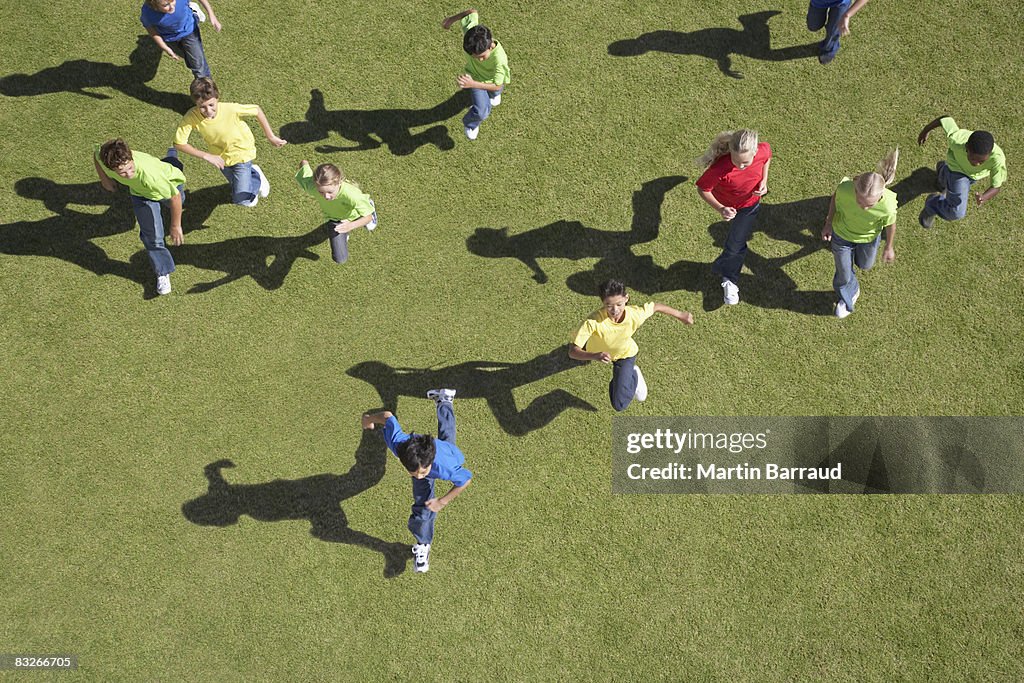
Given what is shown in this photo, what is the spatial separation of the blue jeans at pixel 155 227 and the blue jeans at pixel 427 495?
4.04 meters

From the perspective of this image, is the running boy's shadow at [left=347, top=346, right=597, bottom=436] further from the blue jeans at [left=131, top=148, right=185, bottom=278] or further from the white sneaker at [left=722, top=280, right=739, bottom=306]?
the blue jeans at [left=131, top=148, right=185, bottom=278]

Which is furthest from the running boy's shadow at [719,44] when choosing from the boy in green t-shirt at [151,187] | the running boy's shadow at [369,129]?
the boy in green t-shirt at [151,187]

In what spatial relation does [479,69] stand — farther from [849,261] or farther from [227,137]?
[849,261]

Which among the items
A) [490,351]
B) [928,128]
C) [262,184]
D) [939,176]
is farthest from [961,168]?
[262,184]

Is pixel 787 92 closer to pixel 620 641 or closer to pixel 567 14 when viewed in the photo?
pixel 567 14

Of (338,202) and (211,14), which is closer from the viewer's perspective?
(338,202)

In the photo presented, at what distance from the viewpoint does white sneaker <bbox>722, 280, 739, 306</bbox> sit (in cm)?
998

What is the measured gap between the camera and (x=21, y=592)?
9523 mm

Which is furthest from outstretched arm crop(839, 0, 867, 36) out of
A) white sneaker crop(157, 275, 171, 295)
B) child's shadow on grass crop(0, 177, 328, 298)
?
white sneaker crop(157, 275, 171, 295)

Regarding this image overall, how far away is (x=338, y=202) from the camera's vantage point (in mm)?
9219

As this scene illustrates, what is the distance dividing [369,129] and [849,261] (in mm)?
6533

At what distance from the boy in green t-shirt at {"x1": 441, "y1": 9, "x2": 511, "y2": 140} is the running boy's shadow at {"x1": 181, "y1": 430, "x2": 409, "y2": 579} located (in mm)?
4615

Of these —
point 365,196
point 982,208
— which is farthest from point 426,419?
point 982,208

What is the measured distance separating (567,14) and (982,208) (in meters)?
6.23
